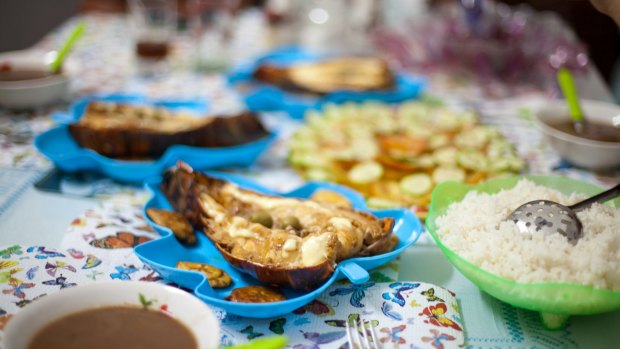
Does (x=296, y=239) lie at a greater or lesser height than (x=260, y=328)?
greater

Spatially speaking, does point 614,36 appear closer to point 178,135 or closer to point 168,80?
point 168,80

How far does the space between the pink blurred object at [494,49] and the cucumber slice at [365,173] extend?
120 centimetres

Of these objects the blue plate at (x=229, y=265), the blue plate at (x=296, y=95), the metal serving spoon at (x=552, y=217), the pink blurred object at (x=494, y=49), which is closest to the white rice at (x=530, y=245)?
the metal serving spoon at (x=552, y=217)

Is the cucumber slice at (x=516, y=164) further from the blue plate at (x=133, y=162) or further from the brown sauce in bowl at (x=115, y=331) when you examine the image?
the brown sauce in bowl at (x=115, y=331)

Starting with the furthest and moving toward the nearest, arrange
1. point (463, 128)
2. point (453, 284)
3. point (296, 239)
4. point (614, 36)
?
1. point (614, 36)
2. point (463, 128)
3. point (453, 284)
4. point (296, 239)

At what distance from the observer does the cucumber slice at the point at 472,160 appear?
1968 millimetres

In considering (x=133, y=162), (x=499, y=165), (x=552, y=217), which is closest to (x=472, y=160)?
(x=499, y=165)

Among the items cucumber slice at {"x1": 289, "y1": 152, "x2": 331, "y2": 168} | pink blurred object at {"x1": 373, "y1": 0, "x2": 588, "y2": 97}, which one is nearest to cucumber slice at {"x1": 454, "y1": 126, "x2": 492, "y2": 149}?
cucumber slice at {"x1": 289, "y1": 152, "x2": 331, "y2": 168}

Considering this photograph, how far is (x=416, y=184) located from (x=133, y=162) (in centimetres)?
87

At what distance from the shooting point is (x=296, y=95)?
262 cm

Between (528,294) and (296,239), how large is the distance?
475 mm

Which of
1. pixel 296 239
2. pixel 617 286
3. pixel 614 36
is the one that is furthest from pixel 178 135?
pixel 614 36

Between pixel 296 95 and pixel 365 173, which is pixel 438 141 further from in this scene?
pixel 296 95

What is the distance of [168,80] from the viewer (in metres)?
2.76
